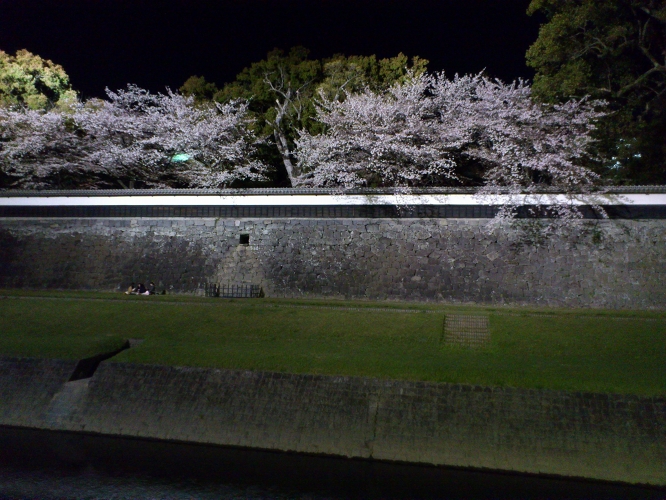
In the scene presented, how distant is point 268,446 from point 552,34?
1457cm

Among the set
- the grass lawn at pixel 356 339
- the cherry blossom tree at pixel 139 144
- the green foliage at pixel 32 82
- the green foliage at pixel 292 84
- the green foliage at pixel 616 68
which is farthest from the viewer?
the green foliage at pixel 32 82

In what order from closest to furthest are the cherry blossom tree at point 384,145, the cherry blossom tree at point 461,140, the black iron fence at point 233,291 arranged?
1. the cherry blossom tree at point 461,140
2. the black iron fence at point 233,291
3. the cherry blossom tree at point 384,145

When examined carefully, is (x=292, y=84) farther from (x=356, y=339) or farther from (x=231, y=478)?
(x=231, y=478)

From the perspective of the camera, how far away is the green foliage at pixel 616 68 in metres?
17.3

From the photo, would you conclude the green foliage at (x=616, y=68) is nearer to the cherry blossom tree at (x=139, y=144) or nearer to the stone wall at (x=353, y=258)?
the stone wall at (x=353, y=258)

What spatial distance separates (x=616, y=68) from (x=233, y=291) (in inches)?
542

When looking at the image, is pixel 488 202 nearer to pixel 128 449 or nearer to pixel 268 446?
pixel 268 446

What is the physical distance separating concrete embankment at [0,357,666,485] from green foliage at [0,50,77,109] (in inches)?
777

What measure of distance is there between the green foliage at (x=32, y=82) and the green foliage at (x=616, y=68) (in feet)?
66.9

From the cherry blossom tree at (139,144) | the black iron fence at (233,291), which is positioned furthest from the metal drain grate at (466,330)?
the cherry blossom tree at (139,144)

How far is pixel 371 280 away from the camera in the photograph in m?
16.8

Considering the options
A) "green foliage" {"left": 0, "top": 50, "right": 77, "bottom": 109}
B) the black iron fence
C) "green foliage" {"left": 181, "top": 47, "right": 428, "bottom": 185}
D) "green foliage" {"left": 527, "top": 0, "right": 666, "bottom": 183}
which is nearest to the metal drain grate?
the black iron fence

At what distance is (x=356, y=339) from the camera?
12352mm

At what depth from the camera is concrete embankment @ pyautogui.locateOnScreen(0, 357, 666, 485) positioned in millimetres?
8195
